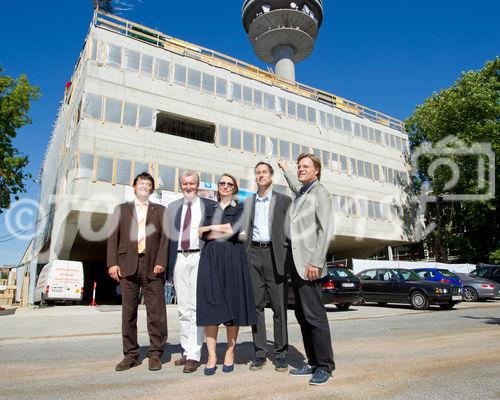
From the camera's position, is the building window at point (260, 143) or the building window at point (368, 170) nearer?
the building window at point (260, 143)

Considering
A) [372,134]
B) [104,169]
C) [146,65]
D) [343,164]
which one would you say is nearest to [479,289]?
[343,164]

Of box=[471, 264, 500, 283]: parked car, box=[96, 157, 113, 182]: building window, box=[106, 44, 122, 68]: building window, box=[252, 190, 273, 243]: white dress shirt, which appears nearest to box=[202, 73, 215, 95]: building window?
box=[106, 44, 122, 68]: building window

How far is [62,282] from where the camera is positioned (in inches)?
712

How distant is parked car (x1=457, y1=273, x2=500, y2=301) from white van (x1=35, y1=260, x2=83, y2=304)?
59.3 ft

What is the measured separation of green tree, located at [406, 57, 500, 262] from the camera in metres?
31.7

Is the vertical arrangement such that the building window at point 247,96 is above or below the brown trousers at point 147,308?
above

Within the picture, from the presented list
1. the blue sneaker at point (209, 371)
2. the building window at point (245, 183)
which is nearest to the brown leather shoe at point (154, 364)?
the blue sneaker at point (209, 371)

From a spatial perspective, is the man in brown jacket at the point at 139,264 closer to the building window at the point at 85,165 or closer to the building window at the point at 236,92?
the building window at the point at 85,165

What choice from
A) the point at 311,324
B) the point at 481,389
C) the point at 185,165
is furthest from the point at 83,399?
the point at 185,165

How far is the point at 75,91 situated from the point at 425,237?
3203cm

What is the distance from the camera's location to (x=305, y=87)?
32.6m

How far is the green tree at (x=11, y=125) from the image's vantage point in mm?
19953

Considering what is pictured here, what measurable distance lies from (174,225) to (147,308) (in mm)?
1003

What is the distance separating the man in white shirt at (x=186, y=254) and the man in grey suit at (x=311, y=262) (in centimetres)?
115
